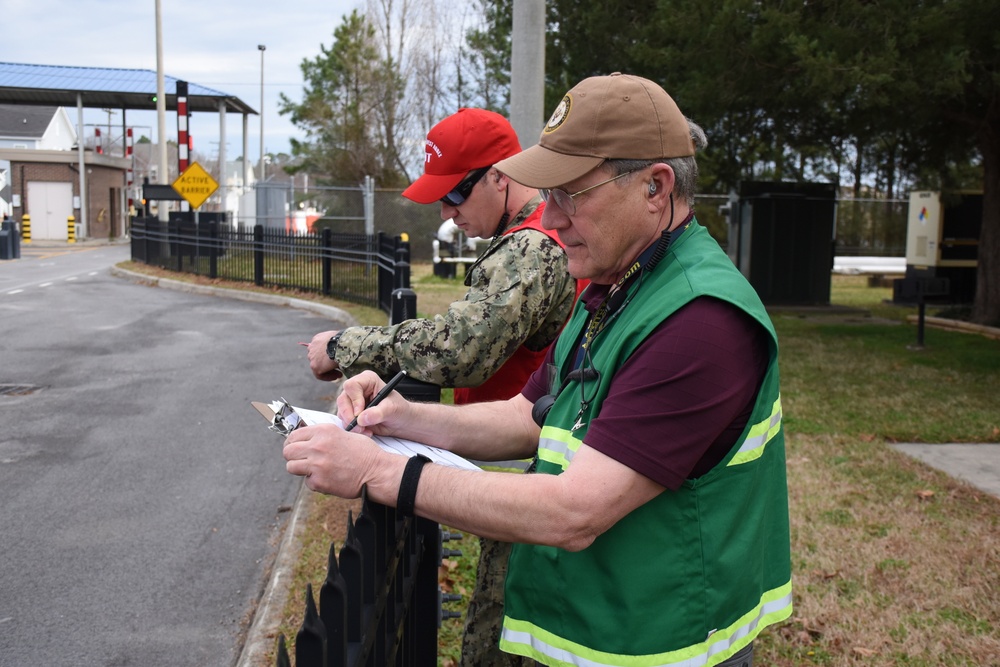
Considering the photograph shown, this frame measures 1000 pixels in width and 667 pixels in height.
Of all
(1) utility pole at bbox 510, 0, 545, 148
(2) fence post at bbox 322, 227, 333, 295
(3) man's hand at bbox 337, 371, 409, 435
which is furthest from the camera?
(2) fence post at bbox 322, 227, 333, 295

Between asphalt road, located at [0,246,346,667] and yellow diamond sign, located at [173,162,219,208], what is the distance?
10453mm

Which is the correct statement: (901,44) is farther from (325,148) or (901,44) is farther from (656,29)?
(325,148)

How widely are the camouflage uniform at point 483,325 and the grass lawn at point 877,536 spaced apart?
178 centimetres

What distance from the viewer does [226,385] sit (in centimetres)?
960

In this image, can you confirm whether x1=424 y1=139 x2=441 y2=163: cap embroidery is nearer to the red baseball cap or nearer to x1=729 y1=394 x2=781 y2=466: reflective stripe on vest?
the red baseball cap

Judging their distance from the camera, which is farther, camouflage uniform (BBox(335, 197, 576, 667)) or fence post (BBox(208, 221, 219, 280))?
fence post (BBox(208, 221, 219, 280))

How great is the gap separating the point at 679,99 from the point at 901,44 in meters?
3.22

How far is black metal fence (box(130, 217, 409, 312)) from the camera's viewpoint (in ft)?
50.7

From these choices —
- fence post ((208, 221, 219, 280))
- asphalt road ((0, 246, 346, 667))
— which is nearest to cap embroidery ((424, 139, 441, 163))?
asphalt road ((0, 246, 346, 667))

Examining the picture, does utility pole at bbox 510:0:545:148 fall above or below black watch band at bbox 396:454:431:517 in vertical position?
above

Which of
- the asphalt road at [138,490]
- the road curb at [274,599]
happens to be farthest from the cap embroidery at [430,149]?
the asphalt road at [138,490]

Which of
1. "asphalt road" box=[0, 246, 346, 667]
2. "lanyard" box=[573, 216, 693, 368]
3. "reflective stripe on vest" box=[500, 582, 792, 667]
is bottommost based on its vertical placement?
"asphalt road" box=[0, 246, 346, 667]

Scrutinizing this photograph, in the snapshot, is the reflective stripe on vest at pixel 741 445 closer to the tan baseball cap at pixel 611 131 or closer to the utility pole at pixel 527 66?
the tan baseball cap at pixel 611 131

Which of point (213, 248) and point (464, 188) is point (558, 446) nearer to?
point (464, 188)
